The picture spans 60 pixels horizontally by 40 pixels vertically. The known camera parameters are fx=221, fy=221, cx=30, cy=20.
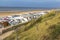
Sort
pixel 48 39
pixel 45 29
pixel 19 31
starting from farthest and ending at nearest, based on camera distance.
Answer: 1. pixel 19 31
2. pixel 45 29
3. pixel 48 39

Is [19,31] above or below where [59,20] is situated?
below

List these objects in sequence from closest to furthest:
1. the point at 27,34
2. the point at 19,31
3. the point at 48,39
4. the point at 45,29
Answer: the point at 48,39 < the point at 45,29 < the point at 27,34 < the point at 19,31

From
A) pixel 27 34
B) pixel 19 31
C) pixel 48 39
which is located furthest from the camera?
pixel 19 31

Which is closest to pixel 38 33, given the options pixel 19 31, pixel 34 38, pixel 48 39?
pixel 34 38

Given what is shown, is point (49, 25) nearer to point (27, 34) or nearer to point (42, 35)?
point (42, 35)

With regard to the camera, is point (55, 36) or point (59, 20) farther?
point (59, 20)

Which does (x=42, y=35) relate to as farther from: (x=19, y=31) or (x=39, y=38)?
(x=19, y=31)

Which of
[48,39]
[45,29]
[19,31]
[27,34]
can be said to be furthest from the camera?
[19,31]

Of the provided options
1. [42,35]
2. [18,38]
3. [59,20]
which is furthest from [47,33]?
[18,38]

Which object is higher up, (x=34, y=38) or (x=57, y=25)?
(x=57, y=25)
